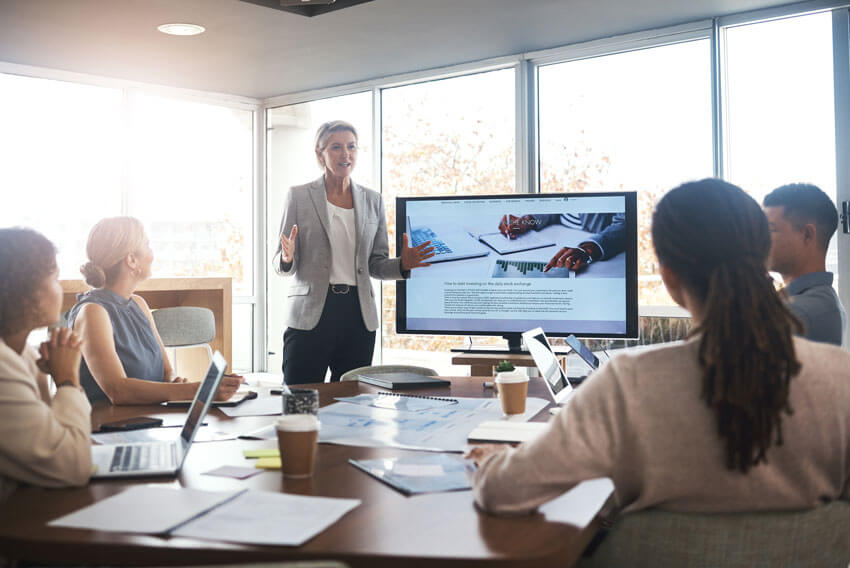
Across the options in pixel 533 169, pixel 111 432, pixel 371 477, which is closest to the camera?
pixel 371 477

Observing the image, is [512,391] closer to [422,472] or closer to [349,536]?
[422,472]

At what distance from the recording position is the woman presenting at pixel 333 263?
11.3 feet

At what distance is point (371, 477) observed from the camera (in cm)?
137

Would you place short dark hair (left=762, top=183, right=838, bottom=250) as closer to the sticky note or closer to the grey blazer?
the grey blazer

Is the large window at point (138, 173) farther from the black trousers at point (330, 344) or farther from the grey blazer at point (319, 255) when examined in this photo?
the black trousers at point (330, 344)

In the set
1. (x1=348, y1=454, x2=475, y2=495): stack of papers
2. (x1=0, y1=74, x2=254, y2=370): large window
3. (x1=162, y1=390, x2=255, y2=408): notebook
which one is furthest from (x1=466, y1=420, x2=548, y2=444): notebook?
(x1=0, y1=74, x2=254, y2=370): large window

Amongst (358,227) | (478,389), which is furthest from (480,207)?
(478,389)

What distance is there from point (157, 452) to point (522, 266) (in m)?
2.25

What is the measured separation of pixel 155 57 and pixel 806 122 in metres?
4.01

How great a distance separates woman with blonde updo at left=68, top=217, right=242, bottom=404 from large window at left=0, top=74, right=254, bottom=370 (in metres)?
3.31

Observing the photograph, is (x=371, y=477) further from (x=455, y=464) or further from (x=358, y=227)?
(x=358, y=227)

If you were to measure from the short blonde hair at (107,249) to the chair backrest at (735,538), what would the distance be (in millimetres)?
1790

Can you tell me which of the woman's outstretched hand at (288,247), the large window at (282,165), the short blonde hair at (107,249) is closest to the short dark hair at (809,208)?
the woman's outstretched hand at (288,247)

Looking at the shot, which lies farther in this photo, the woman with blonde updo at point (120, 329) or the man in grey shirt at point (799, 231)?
the man in grey shirt at point (799, 231)
